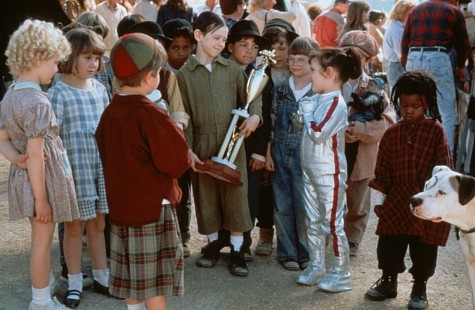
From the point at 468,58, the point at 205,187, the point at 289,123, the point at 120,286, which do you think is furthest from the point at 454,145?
the point at 120,286

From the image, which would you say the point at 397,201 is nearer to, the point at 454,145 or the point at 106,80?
the point at 106,80

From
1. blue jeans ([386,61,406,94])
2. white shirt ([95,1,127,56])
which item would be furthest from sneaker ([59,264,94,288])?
blue jeans ([386,61,406,94])

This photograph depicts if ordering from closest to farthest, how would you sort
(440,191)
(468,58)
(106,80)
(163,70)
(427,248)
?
(440,191) < (427,248) < (163,70) < (106,80) < (468,58)

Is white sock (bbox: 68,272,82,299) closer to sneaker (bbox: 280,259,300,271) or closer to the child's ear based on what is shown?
sneaker (bbox: 280,259,300,271)

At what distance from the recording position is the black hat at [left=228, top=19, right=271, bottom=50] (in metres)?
5.24

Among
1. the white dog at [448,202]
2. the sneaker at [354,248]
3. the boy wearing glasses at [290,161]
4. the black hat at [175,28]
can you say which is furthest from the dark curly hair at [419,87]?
the black hat at [175,28]

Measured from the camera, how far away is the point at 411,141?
14.5 ft

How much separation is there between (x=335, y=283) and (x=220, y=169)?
3.70ft

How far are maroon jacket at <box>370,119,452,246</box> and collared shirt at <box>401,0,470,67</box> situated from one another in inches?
151

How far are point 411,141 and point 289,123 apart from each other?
42.3 inches

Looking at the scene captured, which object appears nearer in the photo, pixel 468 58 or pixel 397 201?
pixel 397 201

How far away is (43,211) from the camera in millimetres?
4059

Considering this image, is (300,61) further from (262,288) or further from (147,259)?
→ (147,259)

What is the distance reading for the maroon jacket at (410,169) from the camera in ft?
14.2
